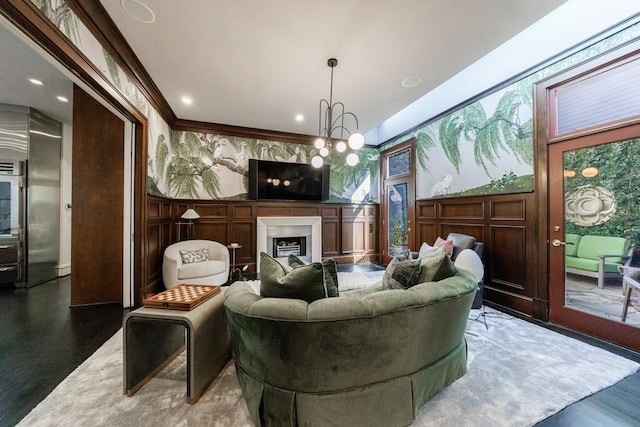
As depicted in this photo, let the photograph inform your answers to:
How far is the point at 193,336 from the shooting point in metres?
1.58

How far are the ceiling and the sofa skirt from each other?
2790 millimetres

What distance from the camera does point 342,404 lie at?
135 cm

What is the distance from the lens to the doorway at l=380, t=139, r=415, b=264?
511 cm

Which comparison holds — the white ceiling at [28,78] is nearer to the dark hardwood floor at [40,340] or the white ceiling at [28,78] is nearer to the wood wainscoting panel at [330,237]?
the dark hardwood floor at [40,340]

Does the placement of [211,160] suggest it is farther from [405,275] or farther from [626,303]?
[626,303]

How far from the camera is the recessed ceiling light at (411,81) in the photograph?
3.17 m

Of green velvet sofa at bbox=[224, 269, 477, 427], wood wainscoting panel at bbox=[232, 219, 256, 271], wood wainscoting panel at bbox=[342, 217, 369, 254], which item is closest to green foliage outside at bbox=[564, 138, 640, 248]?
green velvet sofa at bbox=[224, 269, 477, 427]

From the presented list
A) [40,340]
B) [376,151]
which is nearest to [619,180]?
[376,151]

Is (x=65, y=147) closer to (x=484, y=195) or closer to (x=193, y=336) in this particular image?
(x=193, y=336)

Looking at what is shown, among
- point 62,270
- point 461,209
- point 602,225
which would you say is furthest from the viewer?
point 62,270

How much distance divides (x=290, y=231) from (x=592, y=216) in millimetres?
4558

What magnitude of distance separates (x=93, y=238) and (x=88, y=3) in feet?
8.72

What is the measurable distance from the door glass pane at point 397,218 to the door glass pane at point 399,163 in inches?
12.2

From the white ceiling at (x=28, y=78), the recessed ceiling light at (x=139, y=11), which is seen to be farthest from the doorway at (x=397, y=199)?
the white ceiling at (x=28, y=78)
